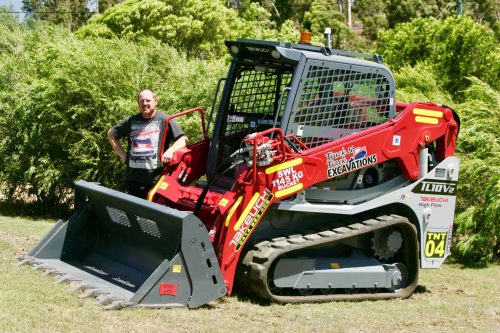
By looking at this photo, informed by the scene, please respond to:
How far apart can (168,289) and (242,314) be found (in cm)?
73

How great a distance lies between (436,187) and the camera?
30.7 feet

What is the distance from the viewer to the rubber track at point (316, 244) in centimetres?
805

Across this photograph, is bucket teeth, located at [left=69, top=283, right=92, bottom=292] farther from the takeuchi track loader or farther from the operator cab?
the operator cab

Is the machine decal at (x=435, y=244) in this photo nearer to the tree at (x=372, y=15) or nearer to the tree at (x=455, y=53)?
the tree at (x=455, y=53)

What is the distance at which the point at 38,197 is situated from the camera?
49.1 feet

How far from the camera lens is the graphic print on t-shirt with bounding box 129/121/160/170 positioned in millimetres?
9461

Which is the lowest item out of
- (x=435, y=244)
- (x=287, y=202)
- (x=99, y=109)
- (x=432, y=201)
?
(x=435, y=244)

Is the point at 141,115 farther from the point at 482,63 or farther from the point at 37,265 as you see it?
the point at 482,63

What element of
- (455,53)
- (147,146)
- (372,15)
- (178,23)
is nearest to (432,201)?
(147,146)

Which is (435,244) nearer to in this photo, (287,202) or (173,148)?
(287,202)

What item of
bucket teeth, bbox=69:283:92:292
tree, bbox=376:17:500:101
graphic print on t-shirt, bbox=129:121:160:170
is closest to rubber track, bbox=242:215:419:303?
bucket teeth, bbox=69:283:92:292

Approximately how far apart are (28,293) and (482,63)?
13.0 meters

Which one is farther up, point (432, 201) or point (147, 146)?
point (147, 146)

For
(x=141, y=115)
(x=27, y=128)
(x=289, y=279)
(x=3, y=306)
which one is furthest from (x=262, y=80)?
(x=27, y=128)
